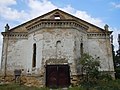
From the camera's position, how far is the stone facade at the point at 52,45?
19.9 metres

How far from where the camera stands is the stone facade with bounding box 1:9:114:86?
1991cm

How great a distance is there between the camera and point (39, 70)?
19.8 metres

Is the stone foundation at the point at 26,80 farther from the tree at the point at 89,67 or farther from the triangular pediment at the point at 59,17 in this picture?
the triangular pediment at the point at 59,17

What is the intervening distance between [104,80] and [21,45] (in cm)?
1074

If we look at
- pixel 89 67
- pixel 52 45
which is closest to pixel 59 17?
pixel 52 45

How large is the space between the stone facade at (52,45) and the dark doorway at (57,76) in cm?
40

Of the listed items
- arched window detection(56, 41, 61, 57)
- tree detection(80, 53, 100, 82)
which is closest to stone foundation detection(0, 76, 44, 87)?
arched window detection(56, 41, 61, 57)

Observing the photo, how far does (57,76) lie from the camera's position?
1930cm

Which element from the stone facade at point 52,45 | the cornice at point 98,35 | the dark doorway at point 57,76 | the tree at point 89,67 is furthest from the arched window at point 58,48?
the cornice at point 98,35

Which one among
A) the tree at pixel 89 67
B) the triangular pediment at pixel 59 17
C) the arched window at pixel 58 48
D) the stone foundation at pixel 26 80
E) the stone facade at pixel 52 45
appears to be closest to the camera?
the tree at pixel 89 67

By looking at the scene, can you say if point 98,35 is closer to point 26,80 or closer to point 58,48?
point 58,48

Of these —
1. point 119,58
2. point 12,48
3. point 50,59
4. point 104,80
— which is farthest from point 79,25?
point 119,58

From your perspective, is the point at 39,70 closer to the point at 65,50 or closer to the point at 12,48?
the point at 65,50

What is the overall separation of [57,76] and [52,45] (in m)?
3.29
